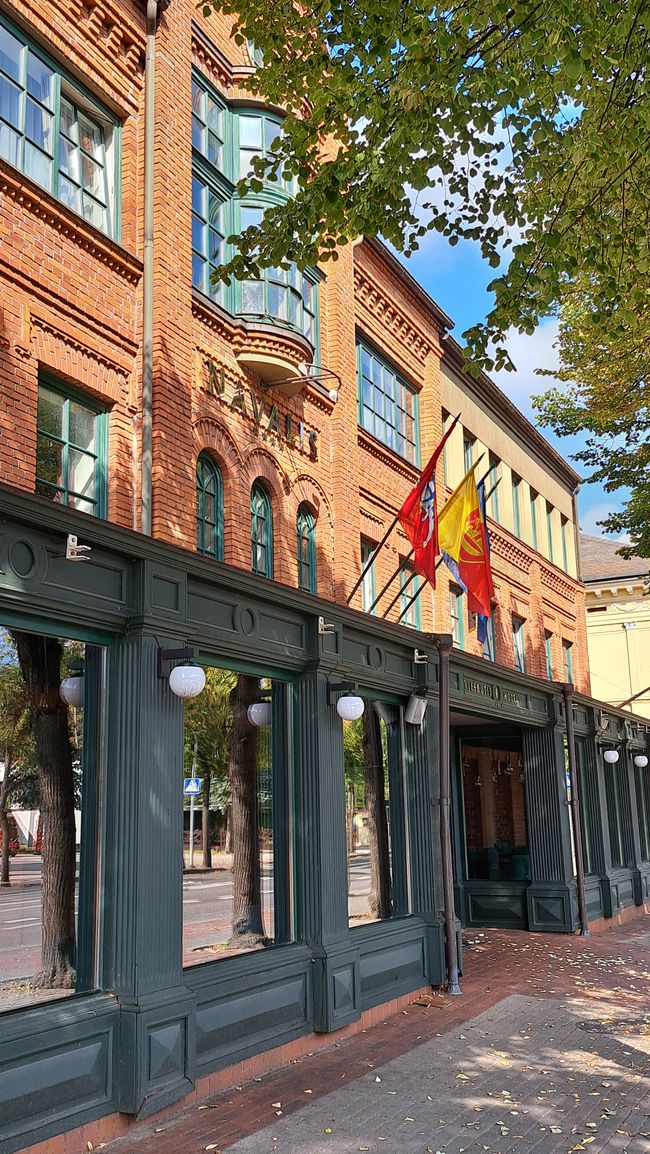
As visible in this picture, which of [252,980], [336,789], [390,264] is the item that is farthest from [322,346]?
[252,980]

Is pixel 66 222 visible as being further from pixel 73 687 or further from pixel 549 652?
pixel 549 652

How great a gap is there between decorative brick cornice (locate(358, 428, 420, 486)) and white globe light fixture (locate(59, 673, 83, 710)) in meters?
9.00

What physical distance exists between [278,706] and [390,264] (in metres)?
9.65

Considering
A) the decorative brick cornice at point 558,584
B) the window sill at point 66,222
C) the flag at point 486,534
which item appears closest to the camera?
the window sill at point 66,222

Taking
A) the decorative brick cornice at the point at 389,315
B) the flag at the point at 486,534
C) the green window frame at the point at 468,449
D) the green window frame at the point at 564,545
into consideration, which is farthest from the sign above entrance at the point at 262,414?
the green window frame at the point at 564,545

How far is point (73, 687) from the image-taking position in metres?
7.07

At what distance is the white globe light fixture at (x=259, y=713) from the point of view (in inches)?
354

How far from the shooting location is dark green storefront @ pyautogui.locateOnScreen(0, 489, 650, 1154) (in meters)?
6.39

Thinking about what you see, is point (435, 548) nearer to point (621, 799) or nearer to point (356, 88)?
point (356, 88)

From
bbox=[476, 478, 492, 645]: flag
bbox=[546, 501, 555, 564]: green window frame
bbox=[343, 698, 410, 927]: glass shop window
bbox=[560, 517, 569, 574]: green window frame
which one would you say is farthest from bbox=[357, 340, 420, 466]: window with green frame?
bbox=[560, 517, 569, 574]: green window frame

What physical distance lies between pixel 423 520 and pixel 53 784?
5.92 meters

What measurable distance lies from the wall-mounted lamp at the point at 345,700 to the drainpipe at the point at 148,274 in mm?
2372

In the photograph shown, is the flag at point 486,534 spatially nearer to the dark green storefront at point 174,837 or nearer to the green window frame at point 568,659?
the dark green storefront at point 174,837

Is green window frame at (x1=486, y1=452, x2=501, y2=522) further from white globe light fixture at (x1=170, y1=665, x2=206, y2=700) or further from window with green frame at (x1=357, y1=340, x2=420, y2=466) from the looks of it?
white globe light fixture at (x1=170, y1=665, x2=206, y2=700)
